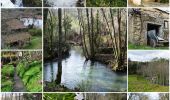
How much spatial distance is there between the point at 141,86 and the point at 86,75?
423 millimetres

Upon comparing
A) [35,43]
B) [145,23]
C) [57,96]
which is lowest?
[57,96]

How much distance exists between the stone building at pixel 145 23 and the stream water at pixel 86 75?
303mm

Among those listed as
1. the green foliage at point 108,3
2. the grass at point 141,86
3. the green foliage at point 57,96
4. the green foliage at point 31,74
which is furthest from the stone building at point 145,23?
the green foliage at point 31,74

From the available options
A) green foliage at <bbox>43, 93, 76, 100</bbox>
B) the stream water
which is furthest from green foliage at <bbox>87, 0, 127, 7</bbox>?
green foliage at <bbox>43, 93, 76, 100</bbox>

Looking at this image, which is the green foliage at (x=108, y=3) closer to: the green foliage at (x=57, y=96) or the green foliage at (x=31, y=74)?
the green foliage at (x=31, y=74)

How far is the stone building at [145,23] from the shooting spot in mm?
5531

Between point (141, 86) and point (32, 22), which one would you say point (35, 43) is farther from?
point (141, 86)

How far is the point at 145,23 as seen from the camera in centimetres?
554

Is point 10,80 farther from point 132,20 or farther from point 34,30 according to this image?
point 132,20

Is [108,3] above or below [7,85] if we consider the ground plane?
above

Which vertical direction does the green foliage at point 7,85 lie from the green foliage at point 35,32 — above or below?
below

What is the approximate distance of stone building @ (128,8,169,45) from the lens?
5531mm

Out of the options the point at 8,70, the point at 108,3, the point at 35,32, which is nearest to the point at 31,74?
the point at 8,70

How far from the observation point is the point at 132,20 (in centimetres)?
554
